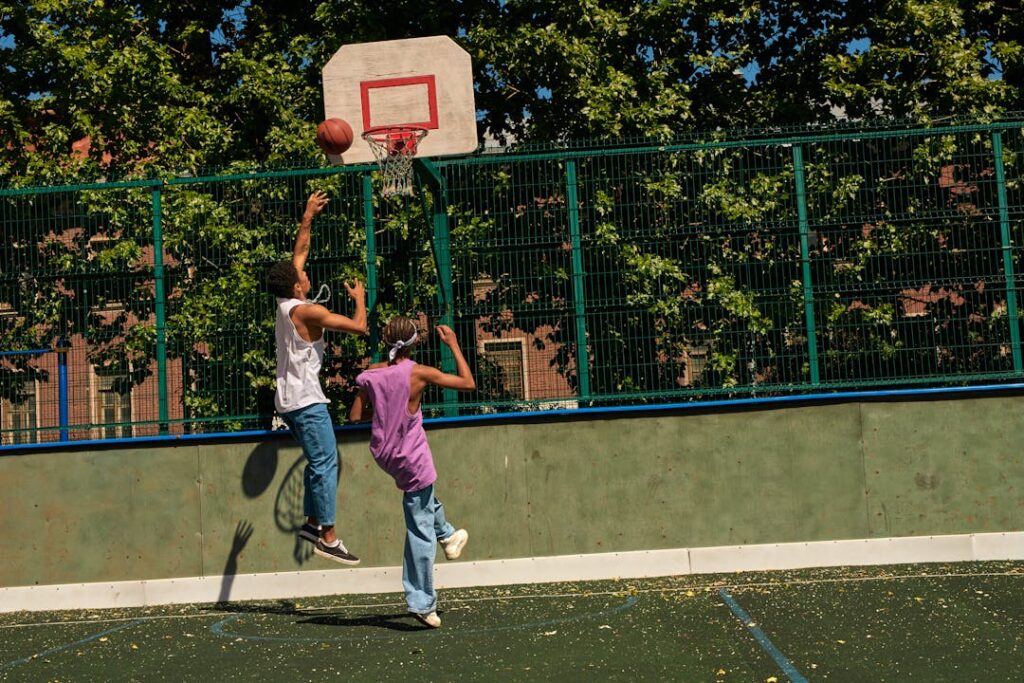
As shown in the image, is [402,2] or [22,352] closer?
[22,352]

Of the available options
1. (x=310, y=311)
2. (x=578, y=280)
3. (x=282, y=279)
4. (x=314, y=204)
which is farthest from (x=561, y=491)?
(x=314, y=204)

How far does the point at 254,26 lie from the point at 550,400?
11.0m

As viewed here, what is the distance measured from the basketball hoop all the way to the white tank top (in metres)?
1.61

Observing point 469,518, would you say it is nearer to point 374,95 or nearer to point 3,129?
point 374,95

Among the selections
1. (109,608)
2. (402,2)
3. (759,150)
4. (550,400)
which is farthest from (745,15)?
(109,608)

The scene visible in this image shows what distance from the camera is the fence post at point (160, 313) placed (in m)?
10.8

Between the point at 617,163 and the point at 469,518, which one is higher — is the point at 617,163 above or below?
above

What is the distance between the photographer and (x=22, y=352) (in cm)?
1076

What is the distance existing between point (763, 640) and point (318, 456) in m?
3.74

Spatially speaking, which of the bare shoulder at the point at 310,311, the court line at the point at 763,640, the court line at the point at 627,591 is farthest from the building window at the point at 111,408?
the court line at the point at 763,640

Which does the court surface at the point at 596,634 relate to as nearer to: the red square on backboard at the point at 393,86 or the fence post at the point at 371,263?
the fence post at the point at 371,263

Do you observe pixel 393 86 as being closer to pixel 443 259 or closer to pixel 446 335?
pixel 443 259

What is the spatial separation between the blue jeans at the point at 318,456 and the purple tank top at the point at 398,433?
3.70ft

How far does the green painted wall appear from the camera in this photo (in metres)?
10.5
